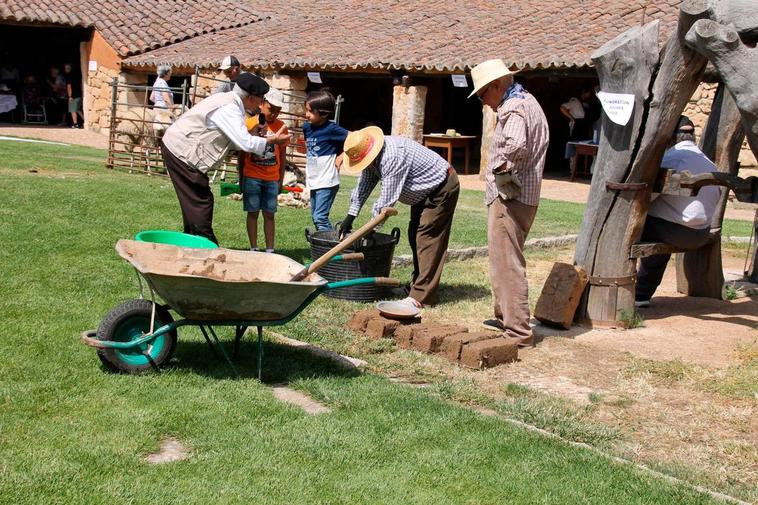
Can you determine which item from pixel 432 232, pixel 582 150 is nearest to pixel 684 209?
pixel 432 232

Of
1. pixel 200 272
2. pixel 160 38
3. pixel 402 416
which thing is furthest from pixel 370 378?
pixel 160 38

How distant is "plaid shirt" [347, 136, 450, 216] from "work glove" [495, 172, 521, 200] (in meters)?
0.82

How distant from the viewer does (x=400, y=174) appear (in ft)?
21.1

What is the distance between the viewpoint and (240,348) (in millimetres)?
5445

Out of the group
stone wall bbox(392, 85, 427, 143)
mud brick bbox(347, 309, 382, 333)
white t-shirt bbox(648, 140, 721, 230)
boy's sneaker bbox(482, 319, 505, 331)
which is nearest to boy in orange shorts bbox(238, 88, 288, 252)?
mud brick bbox(347, 309, 382, 333)

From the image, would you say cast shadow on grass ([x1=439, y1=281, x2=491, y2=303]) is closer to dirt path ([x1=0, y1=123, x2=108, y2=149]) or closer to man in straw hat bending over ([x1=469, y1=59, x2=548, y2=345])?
man in straw hat bending over ([x1=469, y1=59, x2=548, y2=345])

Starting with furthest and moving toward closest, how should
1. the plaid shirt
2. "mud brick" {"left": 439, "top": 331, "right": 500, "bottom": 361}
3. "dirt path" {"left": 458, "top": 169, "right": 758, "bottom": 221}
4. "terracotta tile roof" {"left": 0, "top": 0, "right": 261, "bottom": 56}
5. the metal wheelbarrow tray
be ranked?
1. "terracotta tile roof" {"left": 0, "top": 0, "right": 261, "bottom": 56}
2. "dirt path" {"left": 458, "top": 169, "right": 758, "bottom": 221}
3. the plaid shirt
4. "mud brick" {"left": 439, "top": 331, "right": 500, "bottom": 361}
5. the metal wheelbarrow tray

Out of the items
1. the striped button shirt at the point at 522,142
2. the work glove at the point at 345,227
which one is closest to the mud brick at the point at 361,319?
the work glove at the point at 345,227

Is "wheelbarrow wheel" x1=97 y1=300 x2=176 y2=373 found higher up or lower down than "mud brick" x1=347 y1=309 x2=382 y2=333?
higher up

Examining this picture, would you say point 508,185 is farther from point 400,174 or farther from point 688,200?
point 688,200

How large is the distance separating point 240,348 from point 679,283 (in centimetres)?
444

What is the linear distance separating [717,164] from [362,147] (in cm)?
332

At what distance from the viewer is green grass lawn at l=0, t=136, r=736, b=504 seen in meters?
3.60

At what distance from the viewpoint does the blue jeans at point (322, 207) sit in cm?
777
